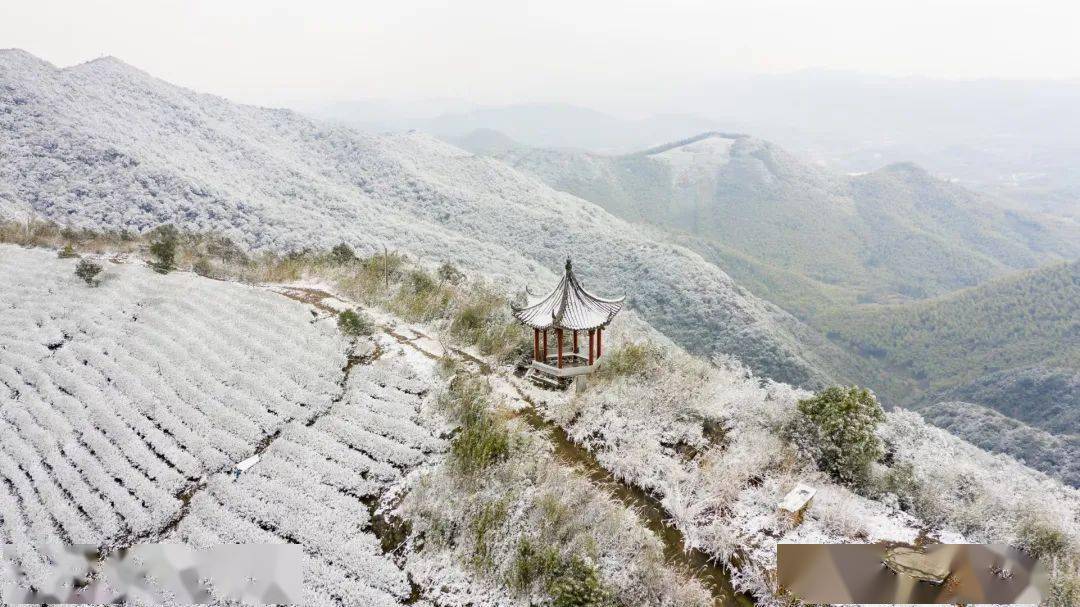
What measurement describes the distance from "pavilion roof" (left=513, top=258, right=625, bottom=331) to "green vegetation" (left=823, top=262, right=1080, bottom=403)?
180 feet

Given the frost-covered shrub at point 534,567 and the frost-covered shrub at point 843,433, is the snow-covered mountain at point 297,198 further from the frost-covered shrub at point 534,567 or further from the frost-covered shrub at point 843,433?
the frost-covered shrub at point 534,567

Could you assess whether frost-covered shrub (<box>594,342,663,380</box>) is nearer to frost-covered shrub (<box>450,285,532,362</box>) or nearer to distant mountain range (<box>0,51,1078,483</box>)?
frost-covered shrub (<box>450,285,532,362</box>)

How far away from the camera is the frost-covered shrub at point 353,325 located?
17438 millimetres

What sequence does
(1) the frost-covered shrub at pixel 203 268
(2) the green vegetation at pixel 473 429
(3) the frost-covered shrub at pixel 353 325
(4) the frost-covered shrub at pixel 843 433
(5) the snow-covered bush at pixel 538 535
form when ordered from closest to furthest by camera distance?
(5) the snow-covered bush at pixel 538 535
(2) the green vegetation at pixel 473 429
(4) the frost-covered shrub at pixel 843 433
(3) the frost-covered shrub at pixel 353 325
(1) the frost-covered shrub at pixel 203 268

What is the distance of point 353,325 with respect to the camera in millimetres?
17469

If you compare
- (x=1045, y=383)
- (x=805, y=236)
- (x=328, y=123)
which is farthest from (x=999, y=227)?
(x=328, y=123)

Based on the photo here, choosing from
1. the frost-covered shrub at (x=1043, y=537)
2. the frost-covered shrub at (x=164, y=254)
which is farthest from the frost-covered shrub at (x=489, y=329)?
the frost-covered shrub at (x=1043, y=537)

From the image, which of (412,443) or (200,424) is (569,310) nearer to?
(412,443)

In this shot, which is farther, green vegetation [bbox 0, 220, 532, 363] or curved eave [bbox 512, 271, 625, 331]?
green vegetation [bbox 0, 220, 532, 363]

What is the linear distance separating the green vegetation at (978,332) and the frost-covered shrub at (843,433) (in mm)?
52869

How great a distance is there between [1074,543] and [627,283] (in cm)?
4389

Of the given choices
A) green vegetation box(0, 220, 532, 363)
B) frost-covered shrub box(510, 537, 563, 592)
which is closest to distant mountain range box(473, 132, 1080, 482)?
green vegetation box(0, 220, 532, 363)

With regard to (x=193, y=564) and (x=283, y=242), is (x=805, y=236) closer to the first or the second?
(x=283, y=242)

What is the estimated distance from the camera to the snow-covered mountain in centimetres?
4059
